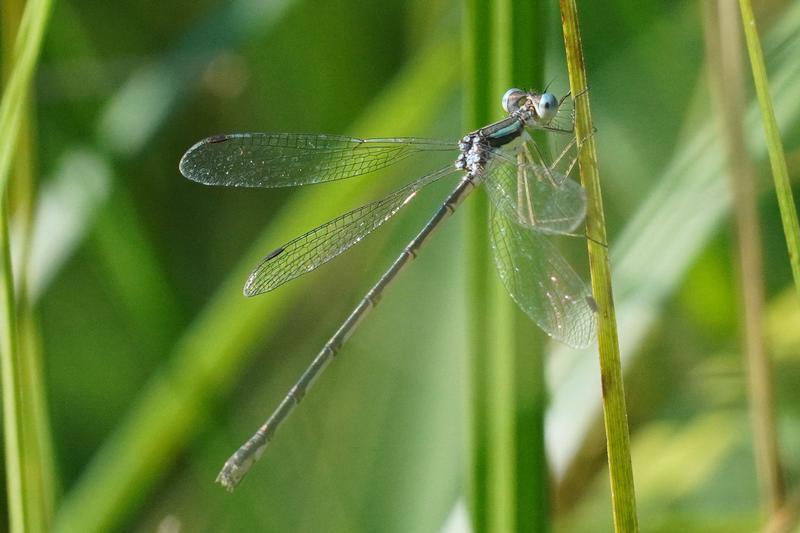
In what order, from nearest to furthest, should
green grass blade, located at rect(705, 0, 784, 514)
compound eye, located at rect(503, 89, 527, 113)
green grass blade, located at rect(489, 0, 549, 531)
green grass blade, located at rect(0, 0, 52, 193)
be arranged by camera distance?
green grass blade, located at rect(489, 0, 549, 531) → green grass blade, located at rect(0, 0, 52, 193) → green grass blade, located at rect(705, 0, 784, 514) → compound eye, located at rect(503, 89, 527, 113)

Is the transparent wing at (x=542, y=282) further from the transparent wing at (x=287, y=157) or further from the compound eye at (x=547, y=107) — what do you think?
the transparent wing at (x=287, y=157)

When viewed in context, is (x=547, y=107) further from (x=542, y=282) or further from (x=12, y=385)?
(x=12, y=385)

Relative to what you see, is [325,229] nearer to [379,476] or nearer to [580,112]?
[379,476]

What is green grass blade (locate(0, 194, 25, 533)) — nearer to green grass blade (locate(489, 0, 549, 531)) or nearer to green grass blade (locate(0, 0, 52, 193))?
green grass blade (locate(0, 0, 52, 193))

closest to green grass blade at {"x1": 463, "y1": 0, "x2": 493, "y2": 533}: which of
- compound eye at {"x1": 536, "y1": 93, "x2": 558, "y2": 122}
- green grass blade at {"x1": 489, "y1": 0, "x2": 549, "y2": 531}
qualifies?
green grass blade at {"x1": 489, "y1": 0, "x2": 549, "y2": 531}

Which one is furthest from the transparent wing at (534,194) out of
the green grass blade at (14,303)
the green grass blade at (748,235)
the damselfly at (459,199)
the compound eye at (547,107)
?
the green grass blade at (14,303)
